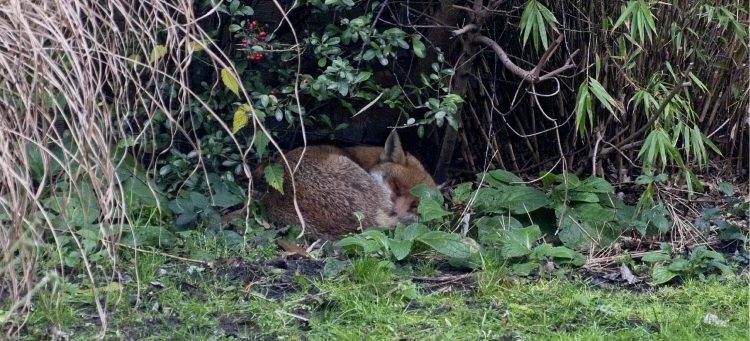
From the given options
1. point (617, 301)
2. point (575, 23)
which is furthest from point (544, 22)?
point (617, 301)

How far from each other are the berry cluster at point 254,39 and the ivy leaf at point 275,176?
70 cm

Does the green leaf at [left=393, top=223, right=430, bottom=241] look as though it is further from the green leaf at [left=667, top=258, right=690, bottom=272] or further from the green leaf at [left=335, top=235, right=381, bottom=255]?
the green leaf at [left=667, top=258, right=690, bottom=272]

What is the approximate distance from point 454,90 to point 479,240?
4.02 ft

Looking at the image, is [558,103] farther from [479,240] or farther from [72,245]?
[72,245]

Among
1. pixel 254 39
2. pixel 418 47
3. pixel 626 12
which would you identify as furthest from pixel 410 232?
pixel 626 12

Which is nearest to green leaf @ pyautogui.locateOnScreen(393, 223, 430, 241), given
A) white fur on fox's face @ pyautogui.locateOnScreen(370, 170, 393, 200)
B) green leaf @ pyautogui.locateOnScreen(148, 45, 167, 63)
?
white fur on fox's face @ pyautogui.locateOnScreen(370, 170, 393, 200)

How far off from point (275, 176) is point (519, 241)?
5.37 ft

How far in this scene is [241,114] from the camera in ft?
16.2

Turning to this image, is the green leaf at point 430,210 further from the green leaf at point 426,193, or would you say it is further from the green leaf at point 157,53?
the green leaf at point 157,53

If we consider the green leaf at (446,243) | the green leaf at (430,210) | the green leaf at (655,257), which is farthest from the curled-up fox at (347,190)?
the green leaf at (655,257)

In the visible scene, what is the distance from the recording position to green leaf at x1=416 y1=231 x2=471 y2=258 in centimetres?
500

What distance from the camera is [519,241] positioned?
5.16 m

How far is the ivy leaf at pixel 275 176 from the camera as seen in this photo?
19.1 ft

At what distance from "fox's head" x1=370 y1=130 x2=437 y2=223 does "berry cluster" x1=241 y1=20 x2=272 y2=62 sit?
1093 mm
